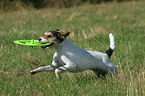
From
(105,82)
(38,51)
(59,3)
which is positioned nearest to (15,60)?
(38,51)

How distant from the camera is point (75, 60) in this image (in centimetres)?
301

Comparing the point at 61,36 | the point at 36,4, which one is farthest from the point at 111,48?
the point at 36,4

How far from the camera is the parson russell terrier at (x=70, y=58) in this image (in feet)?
9.73

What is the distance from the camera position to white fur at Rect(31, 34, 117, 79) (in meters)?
2.98

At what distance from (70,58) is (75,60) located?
2.9 inches

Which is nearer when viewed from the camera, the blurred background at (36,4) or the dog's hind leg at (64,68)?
the dog's hind leg at (64,68)

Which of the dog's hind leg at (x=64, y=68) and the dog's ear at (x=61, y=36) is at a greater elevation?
A: the dog's ear at (x=61, y=36)

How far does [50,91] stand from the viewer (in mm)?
2850

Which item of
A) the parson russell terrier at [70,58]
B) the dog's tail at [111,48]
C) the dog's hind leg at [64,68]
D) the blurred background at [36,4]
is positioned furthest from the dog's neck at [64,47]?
the blurred background at [36,4]

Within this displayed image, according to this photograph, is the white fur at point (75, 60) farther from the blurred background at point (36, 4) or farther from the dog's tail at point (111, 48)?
the blurred background at point (36, 4)

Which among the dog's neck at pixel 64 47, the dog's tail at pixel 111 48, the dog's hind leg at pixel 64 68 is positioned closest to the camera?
the dog's hind leg at pixel 64 68

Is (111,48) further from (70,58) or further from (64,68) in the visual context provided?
(64,68)

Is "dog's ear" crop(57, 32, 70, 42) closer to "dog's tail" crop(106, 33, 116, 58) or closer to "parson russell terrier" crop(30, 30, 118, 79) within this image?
"parson russell terrier" crop(30, 30, 118, 79)

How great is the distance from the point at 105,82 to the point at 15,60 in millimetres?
1811
